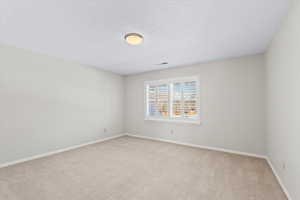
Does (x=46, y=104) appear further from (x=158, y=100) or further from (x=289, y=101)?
(x=289, y=101)

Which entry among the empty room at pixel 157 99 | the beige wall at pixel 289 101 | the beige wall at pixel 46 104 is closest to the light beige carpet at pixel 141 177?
the empty room at pixel 157 99

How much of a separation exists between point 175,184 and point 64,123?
3.20 metres

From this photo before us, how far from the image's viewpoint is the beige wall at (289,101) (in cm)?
150

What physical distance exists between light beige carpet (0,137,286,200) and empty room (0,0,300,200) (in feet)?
0.07

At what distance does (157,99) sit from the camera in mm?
4863

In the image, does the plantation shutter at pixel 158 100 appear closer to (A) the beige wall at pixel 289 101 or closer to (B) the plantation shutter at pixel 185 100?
(B) the plantation shutter at pixel 185 100

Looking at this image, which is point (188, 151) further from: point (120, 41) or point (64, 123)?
point (64, 123)

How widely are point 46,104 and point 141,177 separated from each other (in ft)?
9.37

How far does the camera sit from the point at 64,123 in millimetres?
3590

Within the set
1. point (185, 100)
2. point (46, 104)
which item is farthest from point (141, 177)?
point (46, 104)

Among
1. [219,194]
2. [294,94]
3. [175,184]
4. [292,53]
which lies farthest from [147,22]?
[219,194]

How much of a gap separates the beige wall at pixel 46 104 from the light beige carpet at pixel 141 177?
1.63 feet

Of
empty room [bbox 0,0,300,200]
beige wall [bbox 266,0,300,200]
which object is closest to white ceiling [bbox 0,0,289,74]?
empty room [bbox 0,0,300,200]

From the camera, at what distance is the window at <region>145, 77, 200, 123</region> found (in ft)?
13.3
